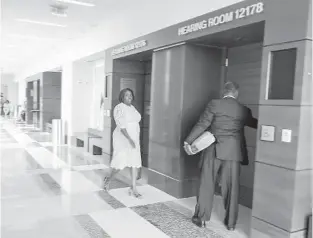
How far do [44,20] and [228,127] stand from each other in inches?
216

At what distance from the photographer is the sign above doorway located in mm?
3039

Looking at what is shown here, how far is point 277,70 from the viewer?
113 inches

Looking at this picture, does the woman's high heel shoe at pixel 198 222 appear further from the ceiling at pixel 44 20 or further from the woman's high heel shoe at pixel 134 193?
the ceiling at pixel 44 20

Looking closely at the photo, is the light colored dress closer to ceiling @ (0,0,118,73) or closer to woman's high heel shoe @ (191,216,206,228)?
woman's high heel shoe @ (191,216,206,228)

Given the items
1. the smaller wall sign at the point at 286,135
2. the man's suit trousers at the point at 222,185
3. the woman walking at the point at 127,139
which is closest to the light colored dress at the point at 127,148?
the woman walking at the point at 127,139

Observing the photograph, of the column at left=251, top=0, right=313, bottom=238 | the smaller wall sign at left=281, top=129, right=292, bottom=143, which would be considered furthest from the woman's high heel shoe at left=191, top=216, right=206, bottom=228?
the smaller wall sign at left=281, top=129, right=292, bottom=143

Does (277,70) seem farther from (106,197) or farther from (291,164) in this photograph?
(106,197)

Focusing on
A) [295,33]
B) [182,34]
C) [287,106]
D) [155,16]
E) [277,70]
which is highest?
[155,16]

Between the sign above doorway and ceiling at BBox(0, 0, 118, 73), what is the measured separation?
6.71 ft

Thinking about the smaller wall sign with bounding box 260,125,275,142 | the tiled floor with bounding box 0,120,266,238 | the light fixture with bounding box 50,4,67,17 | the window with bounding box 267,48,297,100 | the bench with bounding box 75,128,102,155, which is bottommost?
the tiled floor with bounding box 0,120,266,238

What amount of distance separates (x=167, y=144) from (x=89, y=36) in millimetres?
4727

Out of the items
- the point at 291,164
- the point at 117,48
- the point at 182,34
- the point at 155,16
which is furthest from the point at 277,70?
the point at 117,48

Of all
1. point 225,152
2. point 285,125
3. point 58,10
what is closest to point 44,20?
point 58,10

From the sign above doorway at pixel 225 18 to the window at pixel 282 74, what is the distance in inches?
20.4
